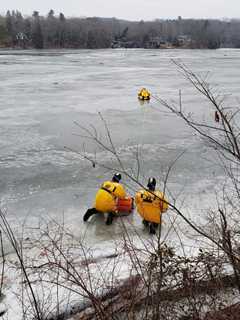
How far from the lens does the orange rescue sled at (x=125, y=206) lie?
572cm

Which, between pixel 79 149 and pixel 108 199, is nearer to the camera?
pixel 108 199

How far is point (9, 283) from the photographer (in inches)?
155

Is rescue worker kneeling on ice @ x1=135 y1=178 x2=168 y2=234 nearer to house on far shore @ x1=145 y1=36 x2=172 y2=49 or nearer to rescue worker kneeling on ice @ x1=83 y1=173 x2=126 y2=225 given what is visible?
rescue worker kneeling on ice @ x1=83 y1=173 x2=126 y2=225

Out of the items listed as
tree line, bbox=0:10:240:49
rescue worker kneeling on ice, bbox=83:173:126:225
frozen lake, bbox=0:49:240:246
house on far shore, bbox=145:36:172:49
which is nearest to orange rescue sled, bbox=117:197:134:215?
rescue worker kneeling on ice, bbox=83:173:126:225

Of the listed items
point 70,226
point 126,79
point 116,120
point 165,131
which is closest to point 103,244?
point 70,226

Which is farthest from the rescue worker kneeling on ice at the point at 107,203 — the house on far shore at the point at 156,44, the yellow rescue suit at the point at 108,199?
the house on far shore at the point at 156,44

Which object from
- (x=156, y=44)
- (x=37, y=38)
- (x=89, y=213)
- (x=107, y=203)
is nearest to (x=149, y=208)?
(x=107, y=203)

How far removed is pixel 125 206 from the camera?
5.79 meters

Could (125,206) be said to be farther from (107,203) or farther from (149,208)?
(149,208)

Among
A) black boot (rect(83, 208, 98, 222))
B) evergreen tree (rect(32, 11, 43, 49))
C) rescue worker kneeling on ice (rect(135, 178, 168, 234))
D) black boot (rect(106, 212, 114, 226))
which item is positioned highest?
evergreen tree (rect(32, 11, 43, 49))

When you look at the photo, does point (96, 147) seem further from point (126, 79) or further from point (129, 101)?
point (126, 79)

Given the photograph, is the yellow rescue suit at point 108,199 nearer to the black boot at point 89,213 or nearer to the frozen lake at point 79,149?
the black boot at point 89,213

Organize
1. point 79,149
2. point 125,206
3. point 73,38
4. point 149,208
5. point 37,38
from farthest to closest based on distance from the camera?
1. point 73,38
2. point 37,38
3. point 79,149
4. point 125,206
5. point 149,208

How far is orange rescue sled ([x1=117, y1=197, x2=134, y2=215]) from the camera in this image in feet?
18.8
